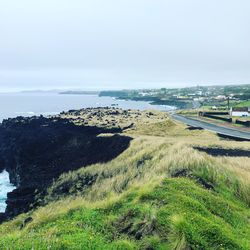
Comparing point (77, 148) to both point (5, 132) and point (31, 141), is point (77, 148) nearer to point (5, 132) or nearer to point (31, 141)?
point (31, 141)

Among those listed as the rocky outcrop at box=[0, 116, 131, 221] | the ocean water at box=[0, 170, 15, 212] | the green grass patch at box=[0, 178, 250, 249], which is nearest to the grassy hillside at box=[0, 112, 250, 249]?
the green grass patch at box=[0, 178, 250, 249]

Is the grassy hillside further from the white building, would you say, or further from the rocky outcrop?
the white building

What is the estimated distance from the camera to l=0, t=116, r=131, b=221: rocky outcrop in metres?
30.8

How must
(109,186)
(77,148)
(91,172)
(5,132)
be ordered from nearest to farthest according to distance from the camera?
1. (109,186)
2. (91,172)
3. (77,148)
4. (5,132)

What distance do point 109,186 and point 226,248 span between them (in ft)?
36.6

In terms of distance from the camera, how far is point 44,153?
148 feet

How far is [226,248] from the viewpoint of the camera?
1188 cm

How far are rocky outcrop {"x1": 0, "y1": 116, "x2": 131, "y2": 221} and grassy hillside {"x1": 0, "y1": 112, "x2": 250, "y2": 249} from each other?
9.76 m

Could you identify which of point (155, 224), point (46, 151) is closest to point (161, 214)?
point (155, 224)

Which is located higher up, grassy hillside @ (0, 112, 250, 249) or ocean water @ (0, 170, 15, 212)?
grassy hillside @ (0, 112, 250, 249)

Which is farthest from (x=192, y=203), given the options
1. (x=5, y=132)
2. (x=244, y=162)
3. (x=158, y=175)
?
(x=5, y=132)

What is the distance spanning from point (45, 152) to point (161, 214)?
33598 millimetres

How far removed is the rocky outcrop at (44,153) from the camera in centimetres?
3081

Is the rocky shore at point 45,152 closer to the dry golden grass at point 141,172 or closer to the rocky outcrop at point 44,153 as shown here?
the rocky outcrop at point 44,153
